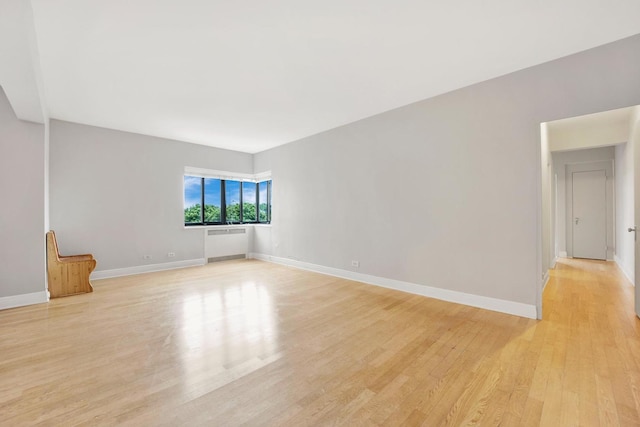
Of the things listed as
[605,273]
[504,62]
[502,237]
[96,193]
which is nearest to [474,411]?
[502,237]

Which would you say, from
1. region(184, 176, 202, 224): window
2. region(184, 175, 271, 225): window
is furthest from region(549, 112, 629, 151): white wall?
region(184, 176, 202, 224): window

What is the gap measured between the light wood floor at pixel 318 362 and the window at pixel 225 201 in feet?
9.67

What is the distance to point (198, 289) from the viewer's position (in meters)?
4.16

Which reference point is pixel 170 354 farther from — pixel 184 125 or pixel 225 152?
pixel 225 152

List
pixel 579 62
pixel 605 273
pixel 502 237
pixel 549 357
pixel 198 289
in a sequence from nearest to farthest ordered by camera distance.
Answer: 1. pixel 549 357
2. pixel 579 62
3. pixel 502 237
4. pixel 198 289
5. pixel 605 273

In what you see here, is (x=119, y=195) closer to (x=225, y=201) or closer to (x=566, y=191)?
(x=225, y=201)

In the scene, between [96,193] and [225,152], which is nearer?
[96,193]

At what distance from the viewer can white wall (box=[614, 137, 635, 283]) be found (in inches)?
164

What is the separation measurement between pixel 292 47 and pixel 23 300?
4593 millimetres

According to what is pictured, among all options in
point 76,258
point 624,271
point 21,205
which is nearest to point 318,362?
point 21,205

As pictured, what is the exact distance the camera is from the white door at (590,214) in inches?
236

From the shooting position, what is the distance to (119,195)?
5082 millimetres

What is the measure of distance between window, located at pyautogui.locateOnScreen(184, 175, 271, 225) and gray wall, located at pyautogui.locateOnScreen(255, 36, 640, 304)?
272 cm

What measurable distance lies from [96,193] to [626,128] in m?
9.03
